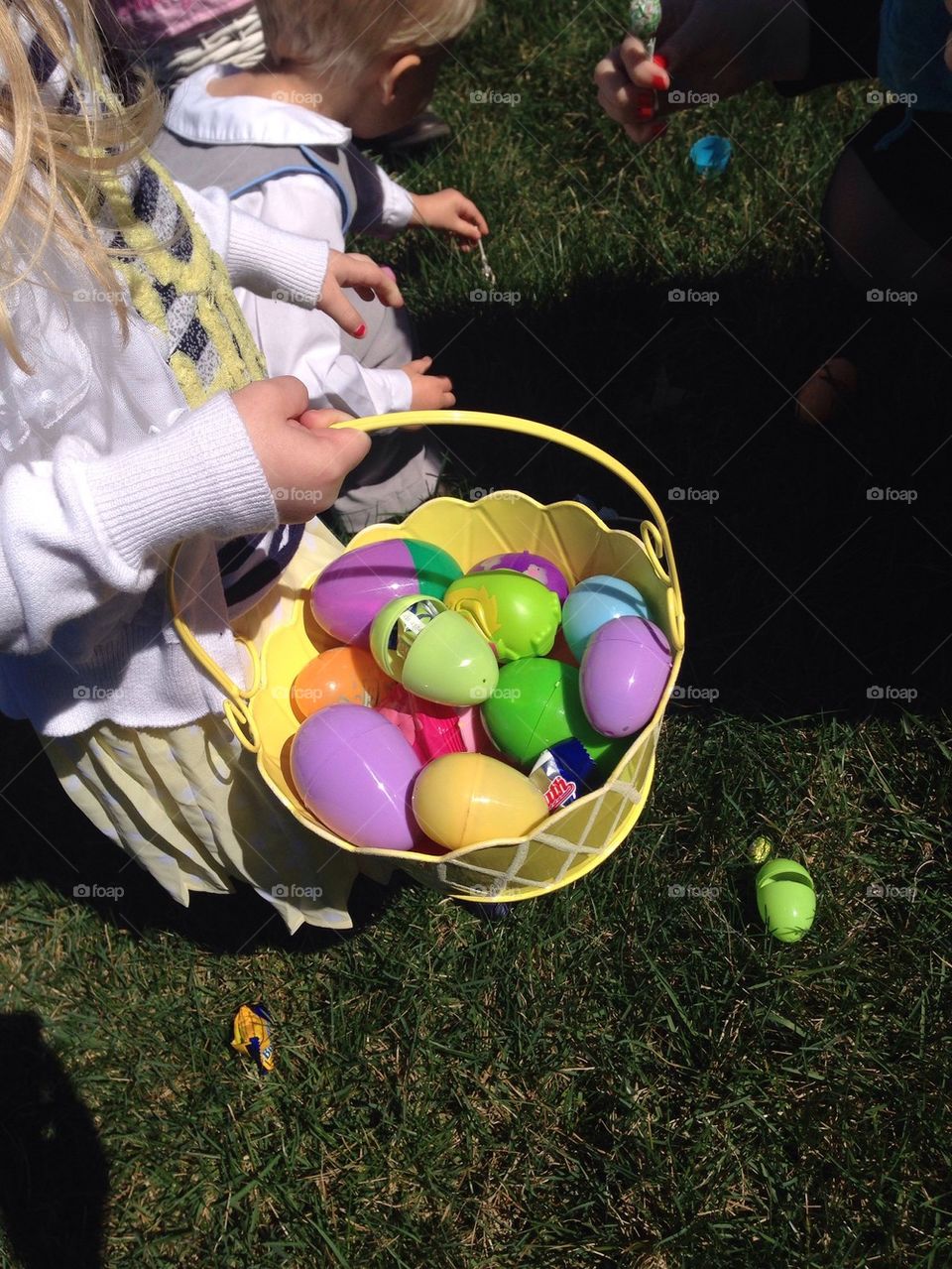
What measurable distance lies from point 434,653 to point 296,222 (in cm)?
91

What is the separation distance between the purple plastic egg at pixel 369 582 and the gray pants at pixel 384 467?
503 millimetres

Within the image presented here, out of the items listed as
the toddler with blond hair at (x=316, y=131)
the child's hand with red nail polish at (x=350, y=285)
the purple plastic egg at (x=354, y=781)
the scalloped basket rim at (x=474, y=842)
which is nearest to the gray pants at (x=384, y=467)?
the toddler with blond hair at (x=316, y=131)

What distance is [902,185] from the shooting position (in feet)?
6.01

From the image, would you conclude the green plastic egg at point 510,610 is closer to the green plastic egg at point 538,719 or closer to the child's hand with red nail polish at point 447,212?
the green plastic egg at point 538,719

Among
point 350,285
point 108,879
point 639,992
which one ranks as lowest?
point 639,992

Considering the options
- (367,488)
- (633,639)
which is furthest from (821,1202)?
(367,488)

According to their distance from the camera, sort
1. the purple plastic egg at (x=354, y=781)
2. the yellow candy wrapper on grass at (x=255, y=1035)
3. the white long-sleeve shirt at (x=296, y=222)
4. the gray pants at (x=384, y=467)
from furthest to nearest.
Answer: the gray pants at (x=384, y=467), the white long-sleeve shirt at (x=296, y=222), the yellow candy wrapper on grass at (x=255, y=1035), the purple plastic egg at (x=354, y=781)

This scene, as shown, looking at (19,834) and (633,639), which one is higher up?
(633,639)

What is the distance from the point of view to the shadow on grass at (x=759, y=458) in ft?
6.30

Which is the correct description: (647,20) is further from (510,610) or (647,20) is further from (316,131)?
(510,610)

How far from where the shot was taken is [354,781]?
133cm

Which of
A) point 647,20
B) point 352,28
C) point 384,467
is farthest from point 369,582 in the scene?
point 647,20

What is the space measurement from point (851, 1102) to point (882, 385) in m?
1.26

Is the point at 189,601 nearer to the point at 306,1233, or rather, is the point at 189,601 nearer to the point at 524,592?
the point at 524,592
